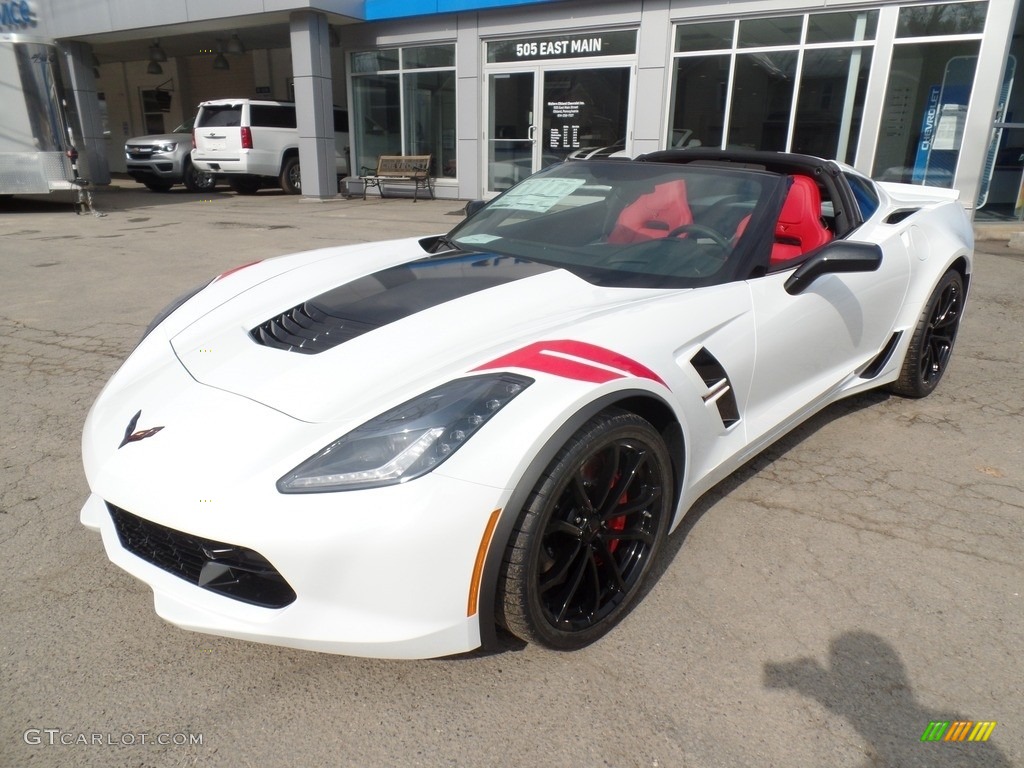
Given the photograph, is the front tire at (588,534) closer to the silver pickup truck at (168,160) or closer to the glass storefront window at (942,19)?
the glass storefront window at (942,19)

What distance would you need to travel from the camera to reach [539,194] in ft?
11.2

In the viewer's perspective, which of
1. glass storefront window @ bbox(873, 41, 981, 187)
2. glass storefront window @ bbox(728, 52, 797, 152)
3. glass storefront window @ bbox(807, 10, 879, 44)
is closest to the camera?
glass storefront window @ bbox(873, 41, 981, 187)

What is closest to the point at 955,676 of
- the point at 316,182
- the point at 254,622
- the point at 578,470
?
the point at 578,470

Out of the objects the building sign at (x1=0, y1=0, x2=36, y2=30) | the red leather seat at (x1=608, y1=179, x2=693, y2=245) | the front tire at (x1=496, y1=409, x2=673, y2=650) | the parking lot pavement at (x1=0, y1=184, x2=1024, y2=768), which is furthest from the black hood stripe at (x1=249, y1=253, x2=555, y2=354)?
the building sign at (x1=0, y1=0, x2=36, y2=30)

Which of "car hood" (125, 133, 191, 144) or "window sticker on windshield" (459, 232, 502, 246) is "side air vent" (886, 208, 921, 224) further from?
"car hood" (125, 133, 191, 144)

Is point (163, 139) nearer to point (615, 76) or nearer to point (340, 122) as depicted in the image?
point (340, 122)

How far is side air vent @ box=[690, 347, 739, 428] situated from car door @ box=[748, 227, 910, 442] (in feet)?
0.51

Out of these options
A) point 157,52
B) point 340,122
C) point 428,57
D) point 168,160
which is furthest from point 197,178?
point 428,57

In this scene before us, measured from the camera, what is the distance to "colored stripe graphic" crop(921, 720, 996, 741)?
1.79m

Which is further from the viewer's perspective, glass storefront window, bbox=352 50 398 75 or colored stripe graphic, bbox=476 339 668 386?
glass storefront window, bbox=352 50 398 75

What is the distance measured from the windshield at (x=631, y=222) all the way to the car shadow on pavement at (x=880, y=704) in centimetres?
125

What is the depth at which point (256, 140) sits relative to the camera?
15.2 metres

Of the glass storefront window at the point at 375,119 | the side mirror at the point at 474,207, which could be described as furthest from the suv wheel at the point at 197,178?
the side mirror at the point at 474,207

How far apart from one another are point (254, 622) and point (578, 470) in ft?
2.83
